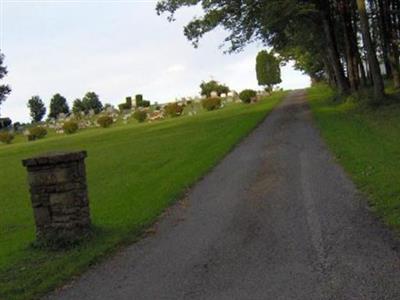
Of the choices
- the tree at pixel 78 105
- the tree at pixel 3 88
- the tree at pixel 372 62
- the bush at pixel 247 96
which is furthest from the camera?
the tree at pixel 78 105

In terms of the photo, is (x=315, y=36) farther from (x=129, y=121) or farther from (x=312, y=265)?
(x=312, y=265)

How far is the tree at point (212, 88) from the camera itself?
8140cm

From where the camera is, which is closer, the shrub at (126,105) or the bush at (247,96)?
the bush at (247,96)

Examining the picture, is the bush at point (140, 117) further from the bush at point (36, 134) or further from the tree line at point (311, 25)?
the tree line at point (311, 25)

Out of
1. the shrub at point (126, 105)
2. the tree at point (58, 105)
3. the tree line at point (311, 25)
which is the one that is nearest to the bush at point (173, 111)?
the tree line at point (311, 25)

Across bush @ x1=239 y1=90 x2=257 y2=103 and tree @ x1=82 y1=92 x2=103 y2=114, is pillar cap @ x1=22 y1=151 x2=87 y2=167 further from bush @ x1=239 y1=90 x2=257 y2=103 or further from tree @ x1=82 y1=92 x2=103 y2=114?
tree @ x1=82 y1=92 x2=103 y2=114

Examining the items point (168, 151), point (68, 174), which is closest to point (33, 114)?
point (168, 151)

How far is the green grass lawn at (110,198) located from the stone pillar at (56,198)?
12.4 inches

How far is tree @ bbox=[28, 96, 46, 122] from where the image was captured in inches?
3824

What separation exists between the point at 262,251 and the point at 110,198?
7.26 meters

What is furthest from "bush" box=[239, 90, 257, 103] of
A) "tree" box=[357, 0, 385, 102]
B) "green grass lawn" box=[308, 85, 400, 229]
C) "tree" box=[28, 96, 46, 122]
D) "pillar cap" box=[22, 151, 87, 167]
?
"pillar cap" box=[22, 151, 87, 167]

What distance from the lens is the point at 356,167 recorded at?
13555mm

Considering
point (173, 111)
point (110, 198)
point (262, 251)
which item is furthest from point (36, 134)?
point (262, 251)

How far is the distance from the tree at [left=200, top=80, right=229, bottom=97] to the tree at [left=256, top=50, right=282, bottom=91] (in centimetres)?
2236
